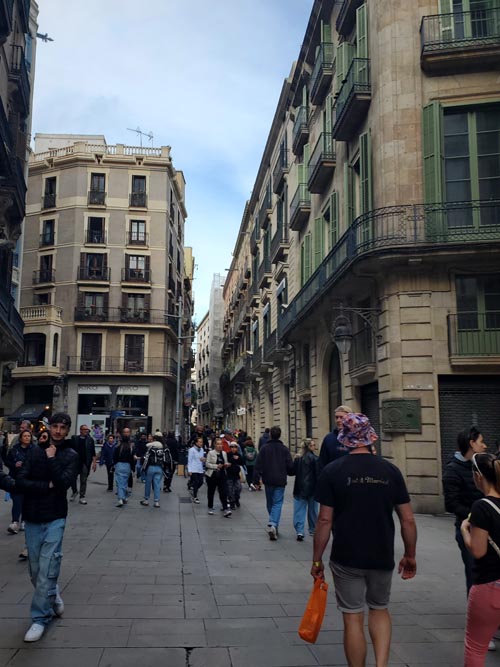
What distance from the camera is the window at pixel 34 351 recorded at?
136ft

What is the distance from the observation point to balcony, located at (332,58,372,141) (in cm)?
1577

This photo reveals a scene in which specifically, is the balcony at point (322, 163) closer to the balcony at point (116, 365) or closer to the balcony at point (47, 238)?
the balcony at point (116, 365)

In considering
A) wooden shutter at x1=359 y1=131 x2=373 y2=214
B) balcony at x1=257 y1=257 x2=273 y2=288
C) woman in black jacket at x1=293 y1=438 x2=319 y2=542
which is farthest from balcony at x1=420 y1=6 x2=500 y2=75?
balcony at x1=257 y1=257 x2=273 y2=288

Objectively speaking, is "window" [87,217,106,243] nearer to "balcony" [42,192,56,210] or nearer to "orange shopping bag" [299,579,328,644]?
"balcony" [42,192,56,210]

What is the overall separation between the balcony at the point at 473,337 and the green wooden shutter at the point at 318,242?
8.22m

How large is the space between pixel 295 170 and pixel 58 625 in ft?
79.3

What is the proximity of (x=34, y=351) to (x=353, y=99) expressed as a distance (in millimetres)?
31798

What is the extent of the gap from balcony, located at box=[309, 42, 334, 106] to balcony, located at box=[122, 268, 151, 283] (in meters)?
24.8

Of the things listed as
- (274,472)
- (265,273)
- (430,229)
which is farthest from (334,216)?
(265,273)

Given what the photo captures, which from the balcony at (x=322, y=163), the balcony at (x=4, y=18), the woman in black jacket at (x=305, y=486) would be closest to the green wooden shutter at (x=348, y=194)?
the balcony at (x=322, y=163)

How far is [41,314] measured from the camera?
41562mm

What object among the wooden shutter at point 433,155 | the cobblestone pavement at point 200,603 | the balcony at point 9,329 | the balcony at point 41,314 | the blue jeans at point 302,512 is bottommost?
the cobblestone pavement at point 200,603

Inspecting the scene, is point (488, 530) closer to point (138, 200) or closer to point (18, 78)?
point (18, 78)

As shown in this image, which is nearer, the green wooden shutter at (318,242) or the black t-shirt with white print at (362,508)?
the black t-shirt with white print at (362,508)
